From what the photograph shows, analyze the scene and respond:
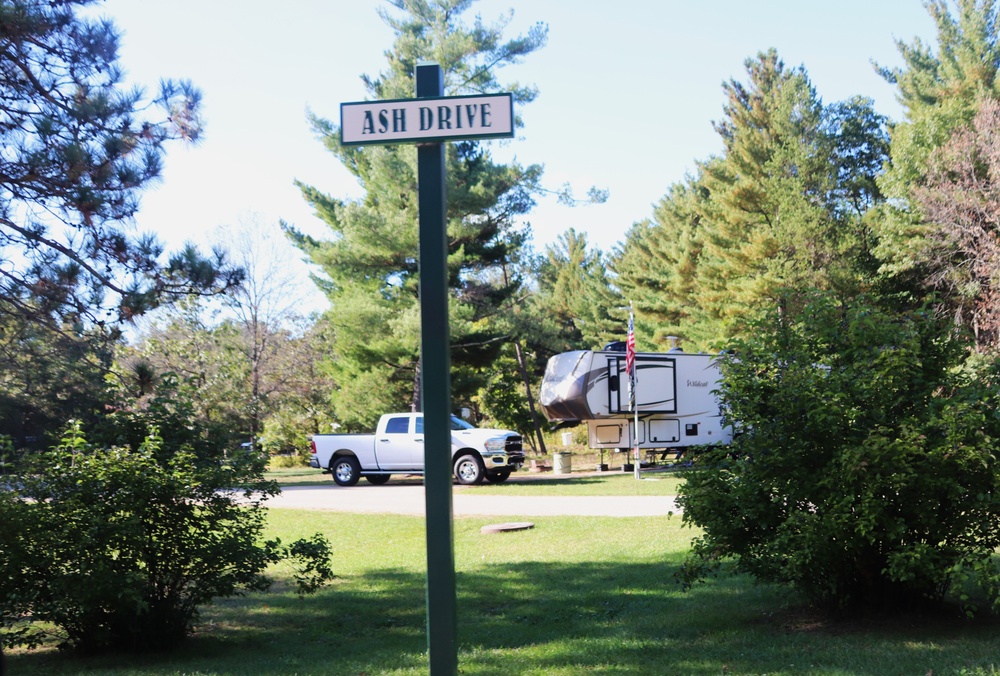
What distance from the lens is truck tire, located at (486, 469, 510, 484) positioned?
73.5 ft

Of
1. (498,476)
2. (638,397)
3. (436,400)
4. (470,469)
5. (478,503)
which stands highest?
(638,397)

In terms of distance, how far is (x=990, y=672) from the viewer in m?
5.06

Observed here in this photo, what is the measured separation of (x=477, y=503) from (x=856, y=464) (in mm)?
11721

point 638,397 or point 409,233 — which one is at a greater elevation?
point 409,233

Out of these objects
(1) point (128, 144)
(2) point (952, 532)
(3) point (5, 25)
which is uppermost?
(3) point (5, 25)

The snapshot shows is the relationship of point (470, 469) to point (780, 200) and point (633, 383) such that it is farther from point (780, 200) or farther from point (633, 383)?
point (780, 200)

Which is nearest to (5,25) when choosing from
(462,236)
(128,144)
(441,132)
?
(128,144)

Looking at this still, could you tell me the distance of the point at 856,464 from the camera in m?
6.02

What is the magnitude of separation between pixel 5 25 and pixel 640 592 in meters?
7.45

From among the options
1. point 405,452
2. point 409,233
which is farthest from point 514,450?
point 409,233

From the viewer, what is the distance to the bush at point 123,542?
631 centimetres

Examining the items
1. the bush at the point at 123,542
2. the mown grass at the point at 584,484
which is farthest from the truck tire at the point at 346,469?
the bush at the point at 123,542

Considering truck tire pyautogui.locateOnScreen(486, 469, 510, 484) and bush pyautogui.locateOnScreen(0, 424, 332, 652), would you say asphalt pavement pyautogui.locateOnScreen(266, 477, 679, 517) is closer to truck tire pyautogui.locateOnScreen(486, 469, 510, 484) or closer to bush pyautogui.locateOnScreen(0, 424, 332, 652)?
truck tire pyautogui.locateOnScreen(486, 469, 510, 484)

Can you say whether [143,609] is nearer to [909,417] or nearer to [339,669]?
[339,669]
